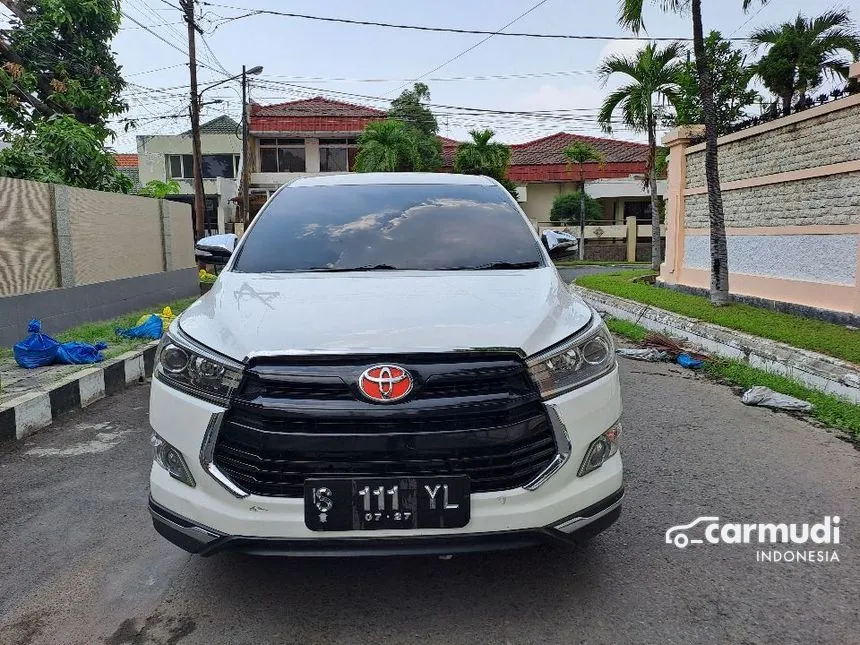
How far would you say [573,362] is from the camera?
227 centimetres

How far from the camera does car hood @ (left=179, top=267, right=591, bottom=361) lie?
2147mm

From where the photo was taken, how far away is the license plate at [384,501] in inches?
80.7

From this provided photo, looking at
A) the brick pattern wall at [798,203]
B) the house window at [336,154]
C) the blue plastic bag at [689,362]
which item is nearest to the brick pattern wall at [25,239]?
the blue plastic bag at [689,362]

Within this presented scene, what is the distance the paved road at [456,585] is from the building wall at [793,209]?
5.18 metres

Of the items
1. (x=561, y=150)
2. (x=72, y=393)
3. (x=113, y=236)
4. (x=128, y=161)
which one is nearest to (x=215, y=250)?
→ (x=72, y=393)

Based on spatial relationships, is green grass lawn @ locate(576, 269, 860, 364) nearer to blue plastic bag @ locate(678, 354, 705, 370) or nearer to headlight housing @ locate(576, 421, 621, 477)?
blue plastic bag @ locate(678, 354, 705, 370)

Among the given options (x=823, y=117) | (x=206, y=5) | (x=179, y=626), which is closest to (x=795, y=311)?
(x=823, y=117)

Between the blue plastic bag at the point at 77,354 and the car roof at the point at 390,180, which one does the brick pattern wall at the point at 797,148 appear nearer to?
the car roof at the point at 390,180

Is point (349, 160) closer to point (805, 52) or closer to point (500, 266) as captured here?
point (805, 52)

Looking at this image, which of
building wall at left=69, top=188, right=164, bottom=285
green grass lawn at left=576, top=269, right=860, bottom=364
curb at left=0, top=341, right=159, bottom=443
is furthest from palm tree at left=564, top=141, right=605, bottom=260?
curb at left=0, top=341, right=159, bottom=443

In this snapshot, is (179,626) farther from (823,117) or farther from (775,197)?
(775,197)

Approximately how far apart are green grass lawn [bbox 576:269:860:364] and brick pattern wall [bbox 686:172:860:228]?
48.4 inches

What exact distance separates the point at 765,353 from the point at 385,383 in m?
5.27

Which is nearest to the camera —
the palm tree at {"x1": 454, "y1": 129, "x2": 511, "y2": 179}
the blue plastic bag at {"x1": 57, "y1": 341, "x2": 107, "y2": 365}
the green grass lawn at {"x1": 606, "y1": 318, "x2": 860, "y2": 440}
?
the green grass lawn at {"x1": 606, "y1": 318, "x2": 860, "y2": 440}
